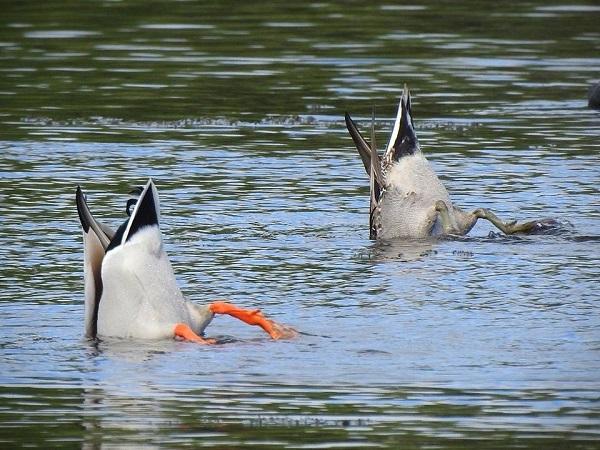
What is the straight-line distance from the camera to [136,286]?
9.51m

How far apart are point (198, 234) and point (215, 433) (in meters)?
5.33

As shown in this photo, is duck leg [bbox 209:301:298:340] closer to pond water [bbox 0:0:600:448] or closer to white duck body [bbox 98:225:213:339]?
pond water [bbox 0:0:600:448]

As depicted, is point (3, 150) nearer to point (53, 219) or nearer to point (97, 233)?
point (53, 219)

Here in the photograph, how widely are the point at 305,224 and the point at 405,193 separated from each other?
34.7 inches

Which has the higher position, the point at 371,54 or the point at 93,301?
the point at 371,54

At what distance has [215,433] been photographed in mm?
7812

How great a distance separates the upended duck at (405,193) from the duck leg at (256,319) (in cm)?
336

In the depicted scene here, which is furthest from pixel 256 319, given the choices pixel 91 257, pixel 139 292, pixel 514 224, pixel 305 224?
pixel 305 224

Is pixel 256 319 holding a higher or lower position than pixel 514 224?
lower

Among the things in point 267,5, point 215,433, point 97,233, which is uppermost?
point 267,5

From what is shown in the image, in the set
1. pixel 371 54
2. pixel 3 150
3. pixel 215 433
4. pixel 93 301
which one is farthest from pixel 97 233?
pixel 371 54

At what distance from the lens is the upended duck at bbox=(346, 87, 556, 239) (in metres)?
12.9

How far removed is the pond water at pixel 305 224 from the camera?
8258 millimetres

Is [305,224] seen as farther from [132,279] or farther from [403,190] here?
[132,279]
